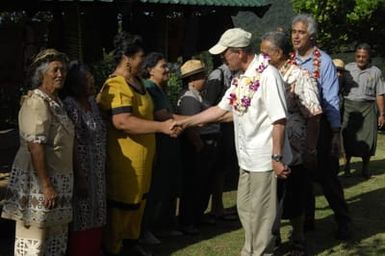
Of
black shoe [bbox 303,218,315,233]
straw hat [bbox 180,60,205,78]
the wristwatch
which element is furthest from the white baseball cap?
black shoe [bbox 303,218,315,233]

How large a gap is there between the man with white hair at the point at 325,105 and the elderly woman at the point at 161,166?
3.88 feet

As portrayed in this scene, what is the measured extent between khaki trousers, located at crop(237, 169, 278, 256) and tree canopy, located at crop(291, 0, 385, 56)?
989cm

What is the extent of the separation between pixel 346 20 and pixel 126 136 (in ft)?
33.6

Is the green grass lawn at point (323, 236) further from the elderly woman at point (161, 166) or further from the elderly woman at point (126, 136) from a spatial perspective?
the elderly woman at point (126, 136)

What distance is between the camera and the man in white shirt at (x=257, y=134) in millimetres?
4605

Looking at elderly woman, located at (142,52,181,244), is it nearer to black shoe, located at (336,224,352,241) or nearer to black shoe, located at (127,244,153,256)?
black shoe, located at (127,244,153,256)

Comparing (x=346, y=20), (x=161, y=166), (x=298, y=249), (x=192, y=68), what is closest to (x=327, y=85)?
(x=192, y=68)

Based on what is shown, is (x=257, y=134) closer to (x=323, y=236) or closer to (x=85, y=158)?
(x=85, y=158)

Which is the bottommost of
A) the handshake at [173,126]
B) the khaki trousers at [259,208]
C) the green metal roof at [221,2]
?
the khaki trousers at [259,208]

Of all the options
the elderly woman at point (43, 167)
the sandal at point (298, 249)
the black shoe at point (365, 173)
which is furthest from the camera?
the black shoe at point (365, 173)

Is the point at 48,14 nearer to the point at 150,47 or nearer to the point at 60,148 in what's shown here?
the point at 150,47

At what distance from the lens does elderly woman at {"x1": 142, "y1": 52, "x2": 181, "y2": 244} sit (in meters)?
5.69

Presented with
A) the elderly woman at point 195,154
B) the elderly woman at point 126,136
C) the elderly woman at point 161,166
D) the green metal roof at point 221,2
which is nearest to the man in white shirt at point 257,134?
the elderly woman at point 126,136

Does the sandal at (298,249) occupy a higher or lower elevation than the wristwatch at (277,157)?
lower
